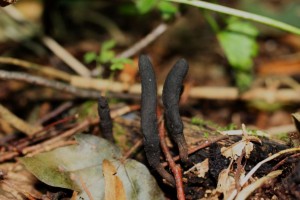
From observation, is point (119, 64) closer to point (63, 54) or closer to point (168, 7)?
point (168, 7)

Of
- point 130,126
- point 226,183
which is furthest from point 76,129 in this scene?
point 226,183

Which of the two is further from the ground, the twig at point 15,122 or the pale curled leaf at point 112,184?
the twig at point 15,122

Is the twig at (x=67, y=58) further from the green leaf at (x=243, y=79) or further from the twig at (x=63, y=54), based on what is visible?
the green leaf at (x=243, y=79)

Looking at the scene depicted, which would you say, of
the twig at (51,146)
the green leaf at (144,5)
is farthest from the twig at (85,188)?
the green leaf at (144,5)

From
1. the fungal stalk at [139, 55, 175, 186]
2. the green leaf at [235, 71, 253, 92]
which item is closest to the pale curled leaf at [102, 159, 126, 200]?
the fungal stalk at [139, 55, 175, 186]

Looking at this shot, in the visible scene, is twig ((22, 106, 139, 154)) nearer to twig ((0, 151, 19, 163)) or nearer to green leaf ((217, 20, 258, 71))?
twig ((0, 151, 19, 163))

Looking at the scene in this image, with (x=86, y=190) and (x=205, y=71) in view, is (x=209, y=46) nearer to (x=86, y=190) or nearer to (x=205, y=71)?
(x=205, y=71)
